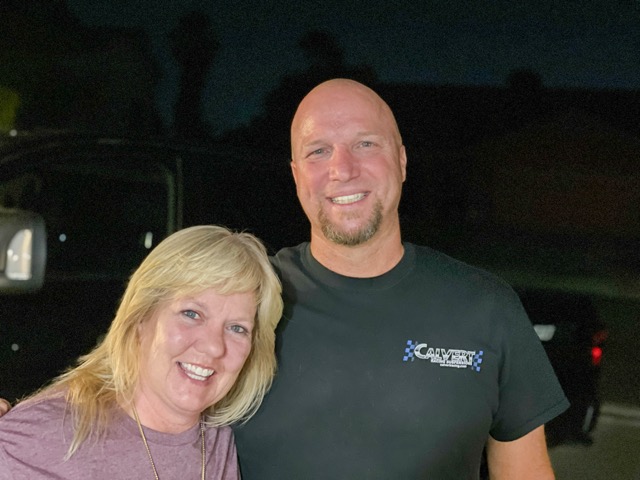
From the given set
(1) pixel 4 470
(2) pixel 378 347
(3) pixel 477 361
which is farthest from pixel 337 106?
(1) pixel 4 470

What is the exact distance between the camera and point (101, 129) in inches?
78.4

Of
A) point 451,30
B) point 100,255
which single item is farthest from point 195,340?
point 451,30

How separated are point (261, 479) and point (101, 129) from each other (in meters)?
0.96

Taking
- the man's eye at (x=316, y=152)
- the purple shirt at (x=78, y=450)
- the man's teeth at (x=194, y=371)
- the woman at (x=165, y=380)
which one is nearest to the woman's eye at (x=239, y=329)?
the woman at (x=165, y=380)

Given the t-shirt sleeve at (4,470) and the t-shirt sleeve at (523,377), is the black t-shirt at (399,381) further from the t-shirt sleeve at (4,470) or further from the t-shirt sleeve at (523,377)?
the t-shirt sleeve at (4,470)

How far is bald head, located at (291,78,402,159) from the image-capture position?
1943 mm

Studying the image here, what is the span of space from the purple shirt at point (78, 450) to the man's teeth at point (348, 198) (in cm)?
65

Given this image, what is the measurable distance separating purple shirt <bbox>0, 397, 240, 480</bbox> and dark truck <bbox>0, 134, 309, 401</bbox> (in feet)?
1.13

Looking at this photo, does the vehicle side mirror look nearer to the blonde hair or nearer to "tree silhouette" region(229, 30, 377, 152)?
the blonde hair

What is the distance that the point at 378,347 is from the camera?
1842 millimetres

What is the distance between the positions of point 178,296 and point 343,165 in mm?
542

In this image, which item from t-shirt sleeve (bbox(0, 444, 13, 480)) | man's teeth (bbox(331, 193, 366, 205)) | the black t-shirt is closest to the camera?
t-shirt sleeve (bbox(0, 444, 13, 480))

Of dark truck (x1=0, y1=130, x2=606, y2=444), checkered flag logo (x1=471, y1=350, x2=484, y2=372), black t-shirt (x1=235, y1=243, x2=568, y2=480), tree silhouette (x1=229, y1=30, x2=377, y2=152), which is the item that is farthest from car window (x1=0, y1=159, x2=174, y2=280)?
checkered flag logo (x1=471, y1=350, x2=484, y2=372)

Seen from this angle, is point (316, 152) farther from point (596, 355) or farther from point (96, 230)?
point (596, 355)
